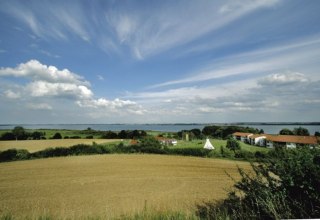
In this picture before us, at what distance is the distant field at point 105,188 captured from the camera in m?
15.0

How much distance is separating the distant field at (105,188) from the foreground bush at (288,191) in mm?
6054

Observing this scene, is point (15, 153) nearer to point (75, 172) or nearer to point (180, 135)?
point (75, 172)

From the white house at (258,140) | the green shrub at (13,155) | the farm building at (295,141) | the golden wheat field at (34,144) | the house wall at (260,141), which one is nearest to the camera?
the farm building at (295,141)

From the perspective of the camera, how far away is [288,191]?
17.1ft

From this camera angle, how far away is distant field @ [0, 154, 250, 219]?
15011 mm

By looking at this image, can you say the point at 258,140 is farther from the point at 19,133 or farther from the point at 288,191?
the point at 19,133

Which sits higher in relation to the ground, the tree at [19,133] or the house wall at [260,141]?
the tree at [19,133]

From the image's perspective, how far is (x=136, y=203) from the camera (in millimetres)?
15656

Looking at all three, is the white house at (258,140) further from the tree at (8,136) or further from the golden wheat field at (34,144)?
the tree at (8,136)

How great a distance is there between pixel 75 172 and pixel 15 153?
18332mm

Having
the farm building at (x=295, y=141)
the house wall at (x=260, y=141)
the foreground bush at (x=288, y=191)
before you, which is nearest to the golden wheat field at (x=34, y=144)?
the farm building at (x=295, y=141)

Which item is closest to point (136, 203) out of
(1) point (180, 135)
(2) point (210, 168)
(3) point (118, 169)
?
(3) point (118, 169)

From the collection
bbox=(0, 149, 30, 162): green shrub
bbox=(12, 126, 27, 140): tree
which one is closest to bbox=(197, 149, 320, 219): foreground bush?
bbox=(0, 149, 30, 162): green shrub

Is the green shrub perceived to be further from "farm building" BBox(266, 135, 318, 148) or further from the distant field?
"farm building" BBox(266, 135, 318, 148)
